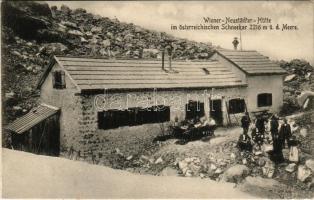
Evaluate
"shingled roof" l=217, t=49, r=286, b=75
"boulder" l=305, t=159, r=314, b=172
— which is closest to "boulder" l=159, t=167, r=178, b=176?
"boulder" l=305, t=159, r=314, b=172

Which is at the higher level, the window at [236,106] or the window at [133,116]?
the window at [236,106]

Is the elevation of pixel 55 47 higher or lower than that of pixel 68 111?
higher

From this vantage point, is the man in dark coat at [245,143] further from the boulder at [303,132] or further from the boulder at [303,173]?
the boulder at [303,132]

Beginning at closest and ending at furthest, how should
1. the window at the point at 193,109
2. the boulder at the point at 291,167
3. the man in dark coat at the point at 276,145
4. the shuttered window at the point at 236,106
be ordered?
1. the boulder at the point at 291,167
2. the man in dark coat at the point at 276,145
3. the window at the point at 193,109
4. the shuttered window at the point at 236,106

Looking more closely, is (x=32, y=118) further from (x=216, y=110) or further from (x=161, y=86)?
(x=216, y=110)

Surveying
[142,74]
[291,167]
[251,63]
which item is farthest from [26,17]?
[291,167]

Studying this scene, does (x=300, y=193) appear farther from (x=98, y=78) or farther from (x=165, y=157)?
(x=98, y=78)

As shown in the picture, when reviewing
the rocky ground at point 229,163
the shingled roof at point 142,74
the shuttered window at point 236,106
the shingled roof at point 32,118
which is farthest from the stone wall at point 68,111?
the shuttered window at point 236,106
